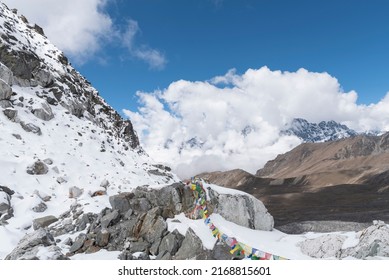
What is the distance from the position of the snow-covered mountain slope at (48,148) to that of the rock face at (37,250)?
4.42 meters

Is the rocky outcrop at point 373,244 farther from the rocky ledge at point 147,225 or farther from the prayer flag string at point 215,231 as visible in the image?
the rocky ledge at point 147,225

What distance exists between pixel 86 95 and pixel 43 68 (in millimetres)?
11664

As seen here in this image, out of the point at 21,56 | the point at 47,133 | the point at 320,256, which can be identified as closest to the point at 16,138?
the point at 47,133

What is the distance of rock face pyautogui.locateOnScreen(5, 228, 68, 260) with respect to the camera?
14.4 metres

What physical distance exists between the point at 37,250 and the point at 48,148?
22531 millimetres

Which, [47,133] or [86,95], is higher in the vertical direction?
[86,95]

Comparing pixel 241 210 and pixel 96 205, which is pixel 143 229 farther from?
pixel 241 210

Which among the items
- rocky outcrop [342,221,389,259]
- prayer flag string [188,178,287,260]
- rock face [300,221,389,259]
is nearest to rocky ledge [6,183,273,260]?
prayer flag string [188,178,287,260]

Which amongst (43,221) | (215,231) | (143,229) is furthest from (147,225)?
(43,221)

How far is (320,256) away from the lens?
2275cm

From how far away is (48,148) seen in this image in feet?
116
